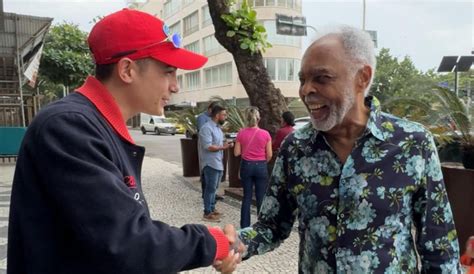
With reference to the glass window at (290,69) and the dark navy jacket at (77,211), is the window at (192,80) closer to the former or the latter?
the glass window at (290,69)

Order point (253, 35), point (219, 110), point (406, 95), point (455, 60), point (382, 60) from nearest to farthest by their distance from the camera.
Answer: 1. point (406, 95)
2. point (219, 110)
3. point (253, 35)
4. point (455, 60)
5. point (382, 60)

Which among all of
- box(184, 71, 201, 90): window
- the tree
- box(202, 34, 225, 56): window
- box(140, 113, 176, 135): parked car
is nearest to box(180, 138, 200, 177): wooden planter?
the tree

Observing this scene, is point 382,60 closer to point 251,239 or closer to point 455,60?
point 455,60

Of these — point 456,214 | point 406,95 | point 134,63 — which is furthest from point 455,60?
point 134,63

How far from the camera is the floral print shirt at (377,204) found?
147 cm

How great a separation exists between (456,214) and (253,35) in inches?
160

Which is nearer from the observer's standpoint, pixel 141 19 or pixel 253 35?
pixel 141 19

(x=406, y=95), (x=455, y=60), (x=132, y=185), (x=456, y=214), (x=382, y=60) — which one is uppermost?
(x=382, y=60)

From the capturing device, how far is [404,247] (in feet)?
4.96

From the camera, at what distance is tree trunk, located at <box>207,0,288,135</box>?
6871 mm

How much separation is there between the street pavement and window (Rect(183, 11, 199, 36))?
33.0m

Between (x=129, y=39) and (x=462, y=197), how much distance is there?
13.7 feet

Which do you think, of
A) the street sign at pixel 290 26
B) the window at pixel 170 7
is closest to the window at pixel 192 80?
the window at pixel 170 7

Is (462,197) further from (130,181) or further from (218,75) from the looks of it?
(218,75)
